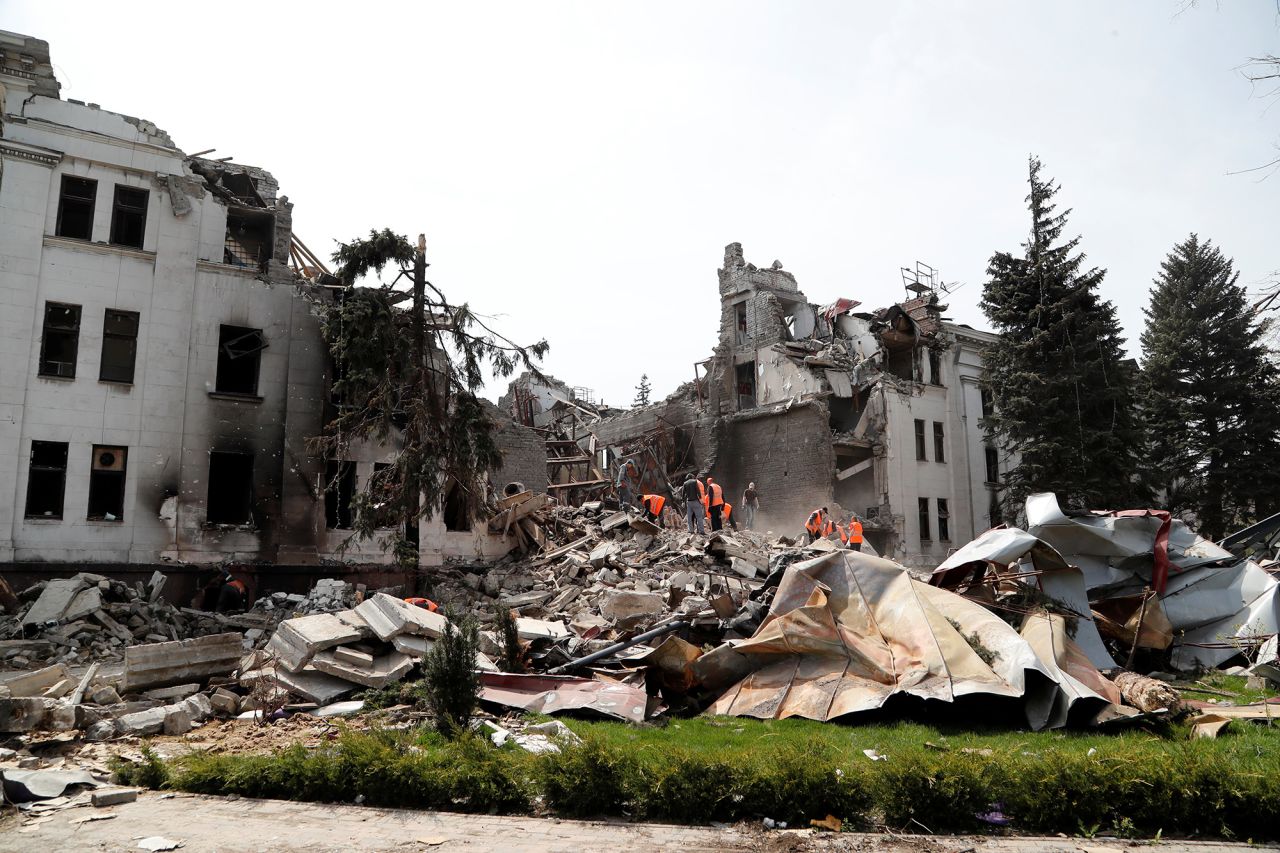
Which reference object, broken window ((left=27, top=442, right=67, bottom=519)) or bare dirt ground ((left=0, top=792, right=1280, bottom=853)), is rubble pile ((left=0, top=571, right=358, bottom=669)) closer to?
broken window ((left=27, top=442, right=67, bottom=519))

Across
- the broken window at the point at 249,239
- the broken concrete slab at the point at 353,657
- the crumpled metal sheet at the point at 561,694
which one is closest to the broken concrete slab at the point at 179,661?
the broken concrete slab at the point at 353,657

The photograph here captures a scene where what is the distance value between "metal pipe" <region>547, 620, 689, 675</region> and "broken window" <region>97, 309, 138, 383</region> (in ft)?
49.6

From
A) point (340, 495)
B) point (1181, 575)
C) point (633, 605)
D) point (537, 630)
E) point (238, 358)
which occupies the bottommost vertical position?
point (537, 630)

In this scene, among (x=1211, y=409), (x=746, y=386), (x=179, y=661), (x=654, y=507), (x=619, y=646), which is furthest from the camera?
(x=746, y=386)

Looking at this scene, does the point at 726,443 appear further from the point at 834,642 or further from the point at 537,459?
the point at 834,642

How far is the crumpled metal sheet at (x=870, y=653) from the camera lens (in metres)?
9.42

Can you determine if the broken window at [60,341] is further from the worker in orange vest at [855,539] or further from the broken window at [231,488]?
the worker in orange vest at [855,539]

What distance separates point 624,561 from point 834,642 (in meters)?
10.4

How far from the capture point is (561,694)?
34.5ft

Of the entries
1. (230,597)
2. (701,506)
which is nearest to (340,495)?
(230,597)

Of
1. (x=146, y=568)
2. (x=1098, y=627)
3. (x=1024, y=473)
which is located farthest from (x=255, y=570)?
(x=1024, y=473)

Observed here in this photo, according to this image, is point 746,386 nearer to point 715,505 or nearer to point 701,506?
point 715,505

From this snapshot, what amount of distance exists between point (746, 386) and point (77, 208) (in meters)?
24.9

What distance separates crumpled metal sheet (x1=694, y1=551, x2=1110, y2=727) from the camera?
9.42 m
